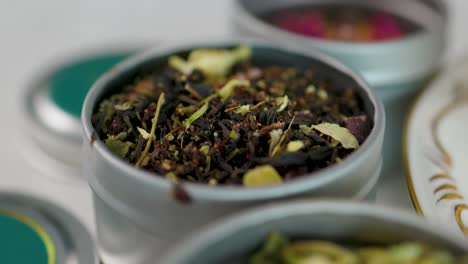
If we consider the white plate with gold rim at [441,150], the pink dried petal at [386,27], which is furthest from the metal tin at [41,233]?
the pink dried petal at [386,27]

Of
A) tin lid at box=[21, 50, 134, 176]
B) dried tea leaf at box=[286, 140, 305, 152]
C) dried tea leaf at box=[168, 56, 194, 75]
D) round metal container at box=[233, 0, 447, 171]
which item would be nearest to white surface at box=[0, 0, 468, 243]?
tin lid at box=[21, 50, 134, 176]

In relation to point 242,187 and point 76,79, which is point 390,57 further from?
point 76,79

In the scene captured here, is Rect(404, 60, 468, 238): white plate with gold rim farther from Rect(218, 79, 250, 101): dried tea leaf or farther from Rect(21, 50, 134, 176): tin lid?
Rect(21, 50, 134, 176): tin lid

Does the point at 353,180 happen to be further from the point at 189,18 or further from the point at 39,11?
the point at 39,11

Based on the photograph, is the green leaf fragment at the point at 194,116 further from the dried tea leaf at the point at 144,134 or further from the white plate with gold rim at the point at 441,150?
the white plate with gold rim at the point at 441,150

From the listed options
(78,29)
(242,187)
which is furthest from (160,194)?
(78,29)
